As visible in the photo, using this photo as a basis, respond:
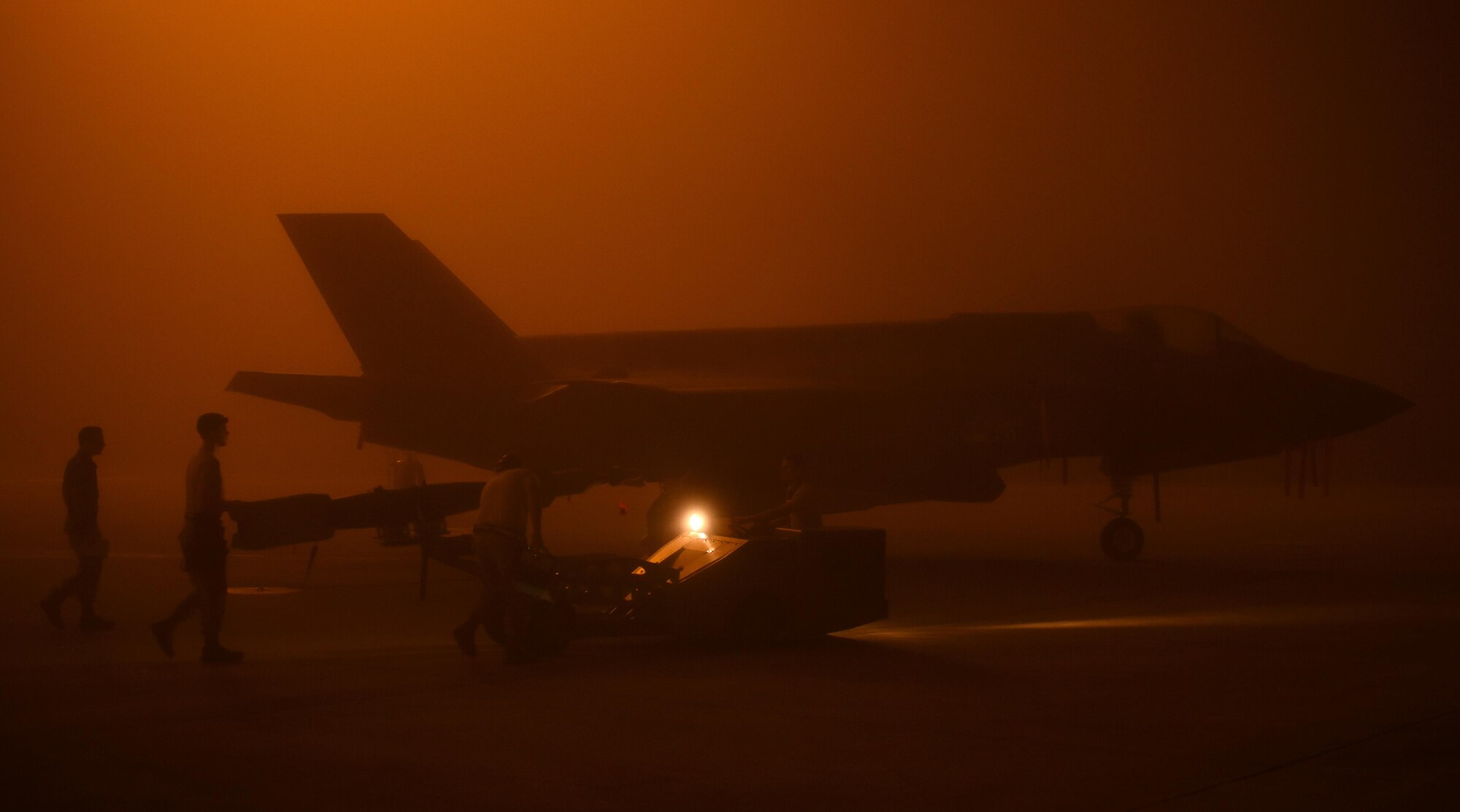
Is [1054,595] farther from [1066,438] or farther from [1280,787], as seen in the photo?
[1280,787]

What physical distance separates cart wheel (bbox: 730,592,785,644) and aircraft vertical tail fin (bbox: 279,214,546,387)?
9.18 m

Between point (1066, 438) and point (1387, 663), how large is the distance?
26.9 ft

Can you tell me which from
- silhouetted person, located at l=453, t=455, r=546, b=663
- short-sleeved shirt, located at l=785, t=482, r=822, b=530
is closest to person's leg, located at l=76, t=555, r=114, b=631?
silhouetted person, located at l=453, t=455, r=546, b=663

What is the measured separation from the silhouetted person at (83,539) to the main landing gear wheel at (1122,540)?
34.3 ft

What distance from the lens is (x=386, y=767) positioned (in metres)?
5.00

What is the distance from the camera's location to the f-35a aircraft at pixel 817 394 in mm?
15000

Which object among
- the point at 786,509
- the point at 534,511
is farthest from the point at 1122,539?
the point at 534,511

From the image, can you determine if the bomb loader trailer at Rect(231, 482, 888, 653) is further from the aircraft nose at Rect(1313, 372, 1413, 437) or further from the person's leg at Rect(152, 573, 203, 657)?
the aircraft nose at Rect(1313, 372, 1413, 437)

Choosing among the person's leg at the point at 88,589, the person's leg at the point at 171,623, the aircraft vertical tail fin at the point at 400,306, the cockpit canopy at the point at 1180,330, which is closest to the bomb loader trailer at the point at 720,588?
the person's leg at the point at 171,623

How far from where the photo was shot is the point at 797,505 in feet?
29.1

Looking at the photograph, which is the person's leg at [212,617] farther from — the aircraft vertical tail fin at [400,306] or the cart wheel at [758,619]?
the aircraft vertical tail fin at [400,306]

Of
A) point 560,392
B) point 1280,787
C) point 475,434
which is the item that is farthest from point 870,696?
point 475,434

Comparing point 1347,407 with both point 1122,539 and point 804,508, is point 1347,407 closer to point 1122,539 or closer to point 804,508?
point 1122,539

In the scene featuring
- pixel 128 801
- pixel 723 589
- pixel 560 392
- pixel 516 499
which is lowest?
pixel 128 801
